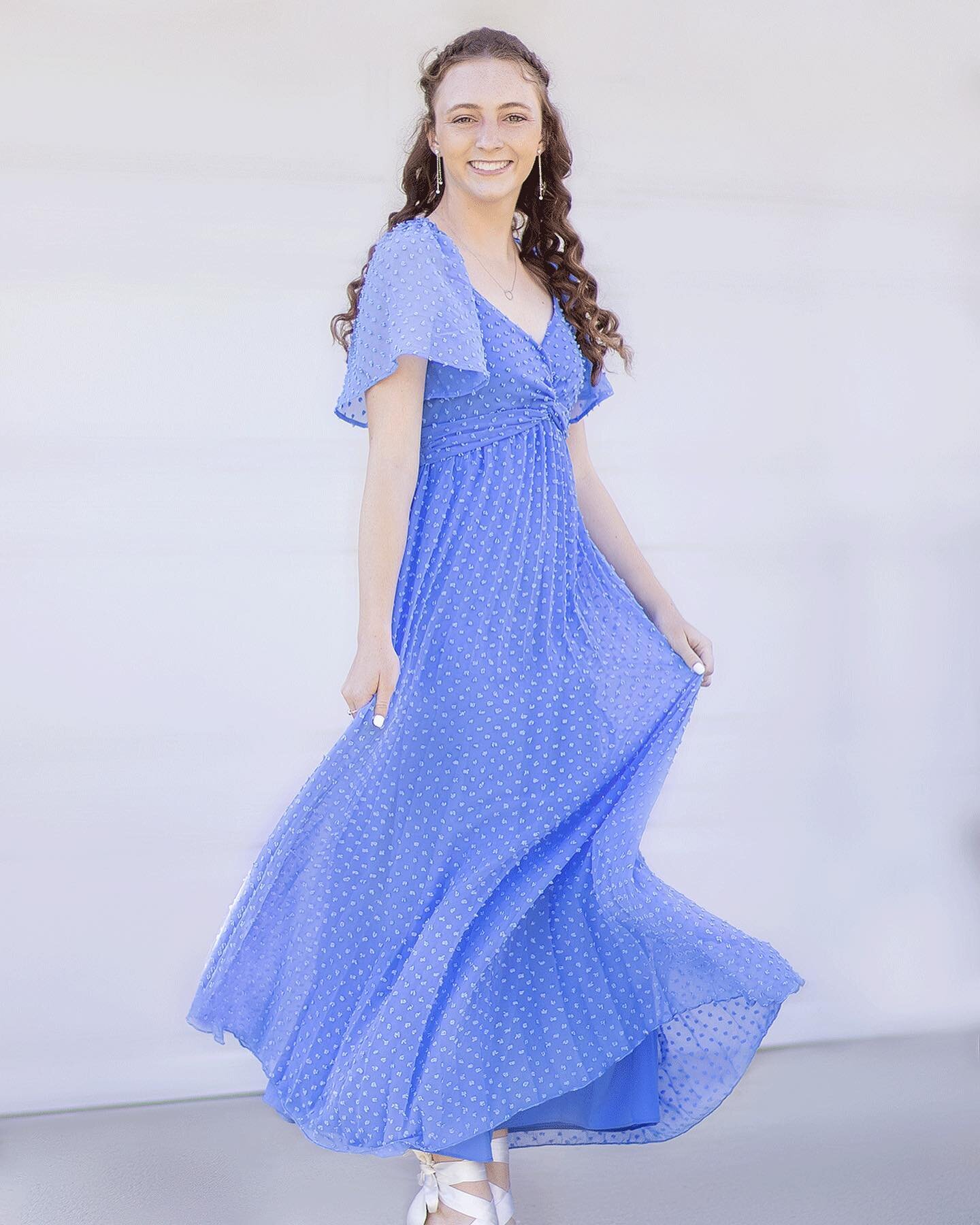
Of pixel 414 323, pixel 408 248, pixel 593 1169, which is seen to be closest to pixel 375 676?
pixel 414 323

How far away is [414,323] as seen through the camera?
1.63m

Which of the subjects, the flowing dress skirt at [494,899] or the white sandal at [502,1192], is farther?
the white sandal at [502,1192]

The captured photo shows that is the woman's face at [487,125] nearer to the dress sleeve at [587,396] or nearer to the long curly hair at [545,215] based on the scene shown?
the long curly hair at [545,215]

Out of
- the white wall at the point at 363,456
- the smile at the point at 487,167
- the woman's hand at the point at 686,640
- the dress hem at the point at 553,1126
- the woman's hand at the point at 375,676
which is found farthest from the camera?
the white wall at the point at 363,456

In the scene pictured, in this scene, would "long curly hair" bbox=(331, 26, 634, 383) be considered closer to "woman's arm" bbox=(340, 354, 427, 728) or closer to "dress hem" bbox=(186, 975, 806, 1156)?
"woman's arm" bbox=(340, 354, 427, 728)

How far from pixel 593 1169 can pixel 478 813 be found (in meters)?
0.73

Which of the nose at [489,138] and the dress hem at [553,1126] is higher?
the nose at [489,138]

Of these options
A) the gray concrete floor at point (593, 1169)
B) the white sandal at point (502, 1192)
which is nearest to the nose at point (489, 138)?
the white sandal at point (502, 1192)

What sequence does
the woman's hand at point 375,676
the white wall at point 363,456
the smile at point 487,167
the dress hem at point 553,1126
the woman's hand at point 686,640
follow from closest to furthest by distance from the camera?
the dress hem at point 553,1126 → the woman's hand at point 375,676 → the smile at point 487,167 → the woman's hand at point 686,640 → the white wall at point 363,456

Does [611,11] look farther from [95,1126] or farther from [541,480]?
[95,1126]

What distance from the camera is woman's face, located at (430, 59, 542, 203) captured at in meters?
1.75

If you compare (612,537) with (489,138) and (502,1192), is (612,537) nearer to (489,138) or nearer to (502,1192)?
(489,138)

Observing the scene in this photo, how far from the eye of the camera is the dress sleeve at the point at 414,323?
1.64 meters

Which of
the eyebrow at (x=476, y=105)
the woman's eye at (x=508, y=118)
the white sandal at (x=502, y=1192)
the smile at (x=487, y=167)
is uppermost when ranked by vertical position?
the eyebrow at (x=476, y=105)
